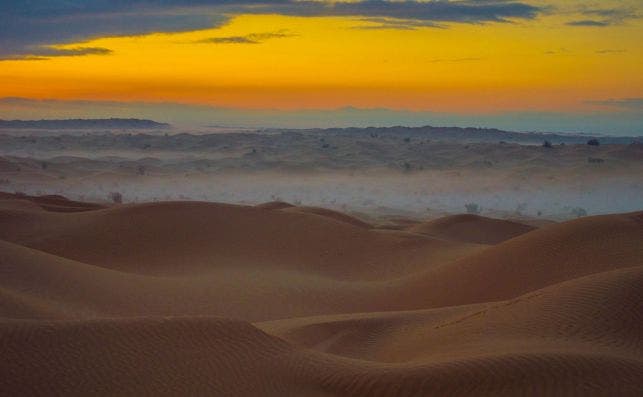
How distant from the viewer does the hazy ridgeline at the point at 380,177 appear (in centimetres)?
2786

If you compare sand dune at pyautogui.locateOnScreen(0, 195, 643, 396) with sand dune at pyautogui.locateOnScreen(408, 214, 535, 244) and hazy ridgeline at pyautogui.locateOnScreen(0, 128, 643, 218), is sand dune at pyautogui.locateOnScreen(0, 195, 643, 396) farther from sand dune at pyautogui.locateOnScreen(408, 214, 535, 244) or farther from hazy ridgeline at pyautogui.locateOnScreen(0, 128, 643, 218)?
hazy ridgeline at pyautogui.locateOnScreen(0, 128, 643, 218)

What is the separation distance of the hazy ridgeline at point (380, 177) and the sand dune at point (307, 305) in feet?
32.8

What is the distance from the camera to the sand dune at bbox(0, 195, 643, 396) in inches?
195

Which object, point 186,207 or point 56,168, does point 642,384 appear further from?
point 56,168

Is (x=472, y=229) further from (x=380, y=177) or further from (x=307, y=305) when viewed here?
(x=380, y=177)

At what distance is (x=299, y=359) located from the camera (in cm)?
558

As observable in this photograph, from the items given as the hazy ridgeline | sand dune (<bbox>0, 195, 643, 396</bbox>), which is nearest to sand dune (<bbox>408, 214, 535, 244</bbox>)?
sand dune (<bbox>0, 195, 643, 396</bbox>)

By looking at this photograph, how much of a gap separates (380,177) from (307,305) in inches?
1083

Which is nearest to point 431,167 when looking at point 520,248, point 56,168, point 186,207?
point 56,168

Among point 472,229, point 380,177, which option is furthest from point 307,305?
point 380,177

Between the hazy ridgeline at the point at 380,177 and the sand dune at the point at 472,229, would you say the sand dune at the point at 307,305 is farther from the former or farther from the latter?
the hazy ridgeline at the point at 380,177

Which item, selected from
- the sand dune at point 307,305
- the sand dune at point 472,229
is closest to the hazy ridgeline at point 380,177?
the sand dune at point 472,229

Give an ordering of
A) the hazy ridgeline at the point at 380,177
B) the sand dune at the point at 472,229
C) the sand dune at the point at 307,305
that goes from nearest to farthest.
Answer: the sand dune at the point at 307,305
the sand dune at the point at 472,229
the hazy ridgeline at the point at 380,177

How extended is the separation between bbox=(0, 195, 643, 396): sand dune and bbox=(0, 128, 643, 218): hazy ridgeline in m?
9.99
